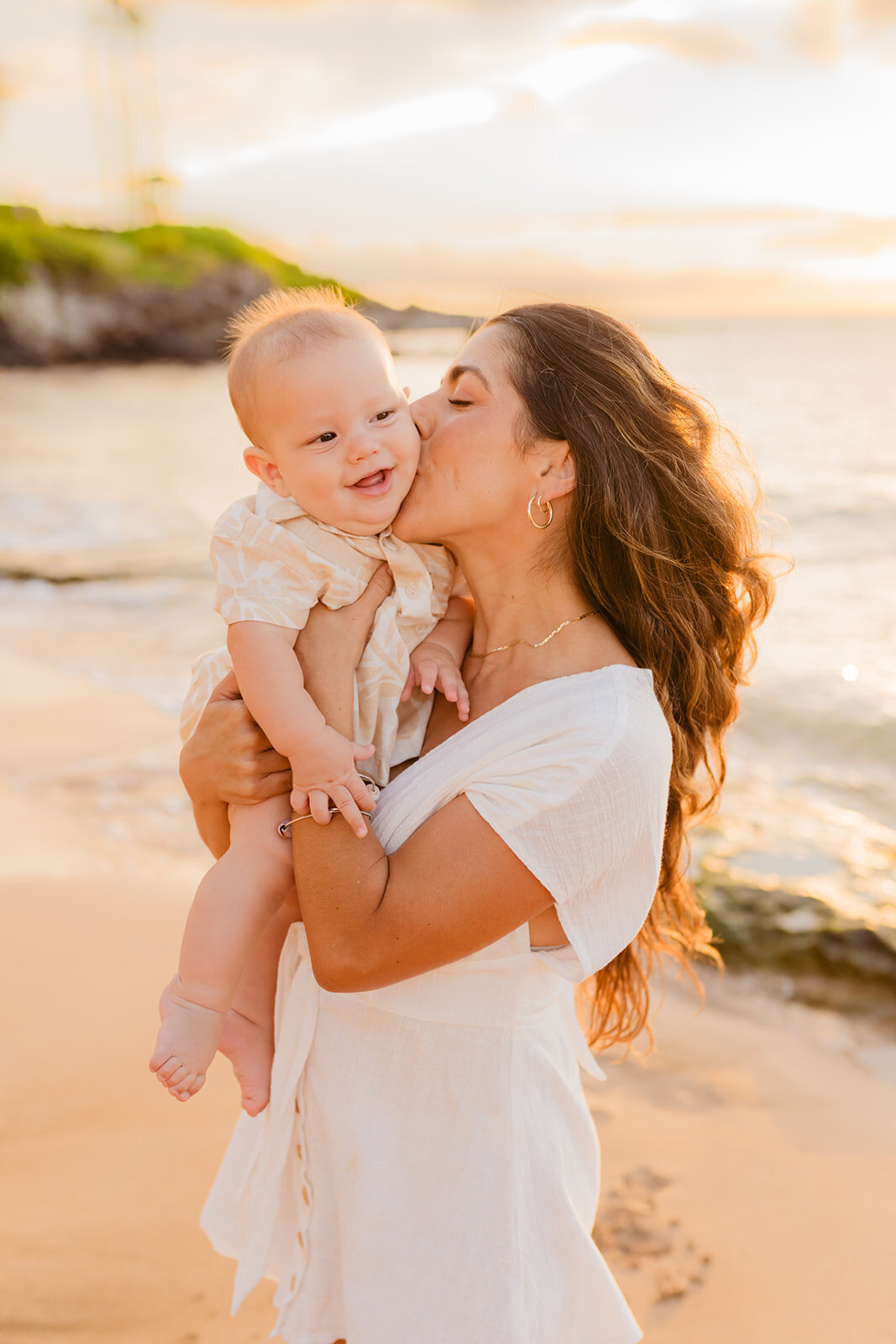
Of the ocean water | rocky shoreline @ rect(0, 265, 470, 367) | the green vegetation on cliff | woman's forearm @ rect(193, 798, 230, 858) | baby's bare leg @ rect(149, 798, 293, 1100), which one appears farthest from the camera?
the green vegetation on cliff

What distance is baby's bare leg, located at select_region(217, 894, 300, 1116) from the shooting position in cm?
199

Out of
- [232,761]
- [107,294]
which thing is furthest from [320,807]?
[107,294]

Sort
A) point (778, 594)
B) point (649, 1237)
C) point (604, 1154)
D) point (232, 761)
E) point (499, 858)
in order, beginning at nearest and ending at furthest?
point (499, 858) → point (232, 761) → point (649, 1237) → point (604, 1154) → point (778, 594)

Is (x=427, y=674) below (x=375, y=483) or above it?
below

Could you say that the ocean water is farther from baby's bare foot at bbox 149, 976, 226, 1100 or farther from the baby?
baby's bare foot at bbox 149, 976, 226, 1100

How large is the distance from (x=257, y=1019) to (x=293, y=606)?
0.83 m

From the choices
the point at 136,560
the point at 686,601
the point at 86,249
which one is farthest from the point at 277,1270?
the point at 86,249

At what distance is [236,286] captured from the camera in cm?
4959

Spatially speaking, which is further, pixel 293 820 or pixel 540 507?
pixel 540 507

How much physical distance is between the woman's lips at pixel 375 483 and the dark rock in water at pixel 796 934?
2799 mm

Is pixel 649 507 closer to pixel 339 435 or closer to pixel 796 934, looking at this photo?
pixel 339 435

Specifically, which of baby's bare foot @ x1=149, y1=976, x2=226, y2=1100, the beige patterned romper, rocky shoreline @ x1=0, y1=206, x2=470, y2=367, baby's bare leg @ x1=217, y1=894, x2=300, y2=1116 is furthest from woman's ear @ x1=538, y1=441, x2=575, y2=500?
rocky shoreline @ x1=0, y1=206, x2=470, y2=367

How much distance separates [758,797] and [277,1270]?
4012 mm

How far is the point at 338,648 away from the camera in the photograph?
6.24 feet
